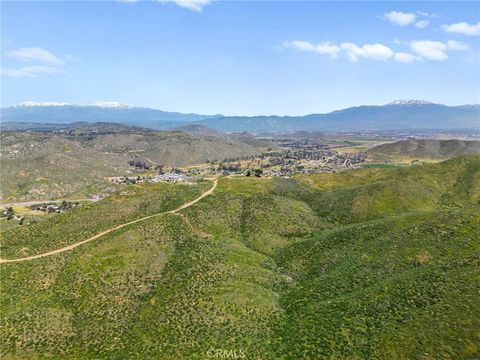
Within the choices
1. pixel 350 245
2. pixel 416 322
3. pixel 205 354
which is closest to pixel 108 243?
pixel 205 354

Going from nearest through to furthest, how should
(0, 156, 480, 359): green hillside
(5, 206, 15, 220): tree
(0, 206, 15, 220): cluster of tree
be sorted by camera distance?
(0, 156, 480, 359): green hillside, (5, 206, 15, 220): tree, (0, 206, 15, 220): cluster of tree

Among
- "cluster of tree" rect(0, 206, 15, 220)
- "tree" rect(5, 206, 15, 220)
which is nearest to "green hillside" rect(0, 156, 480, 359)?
"tree" rect(5, 206, 15, 220)

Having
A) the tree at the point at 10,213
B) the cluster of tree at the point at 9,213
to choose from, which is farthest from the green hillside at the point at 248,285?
the cluster of tree at the point at 9,213

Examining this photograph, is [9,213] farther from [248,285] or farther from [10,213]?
[248,285]

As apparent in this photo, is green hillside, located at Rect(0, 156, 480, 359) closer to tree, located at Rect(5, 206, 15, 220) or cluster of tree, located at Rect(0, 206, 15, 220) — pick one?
tree, located at Rect(5, 206, 15, 220)

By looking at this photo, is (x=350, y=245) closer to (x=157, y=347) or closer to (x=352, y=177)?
(x=157, y=347)

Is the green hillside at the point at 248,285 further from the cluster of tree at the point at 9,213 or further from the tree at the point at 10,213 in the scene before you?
the cluster of tree at the point at 9,213

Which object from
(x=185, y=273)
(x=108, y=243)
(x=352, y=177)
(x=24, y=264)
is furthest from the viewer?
(x=352, y=177)

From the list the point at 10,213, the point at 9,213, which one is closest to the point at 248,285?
the point at 10,213
